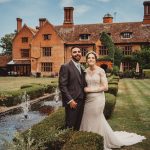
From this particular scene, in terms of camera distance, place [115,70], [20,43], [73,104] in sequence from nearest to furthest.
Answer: [73,104], [115,70], [20,43]

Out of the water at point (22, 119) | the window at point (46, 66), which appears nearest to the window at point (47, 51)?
the window at point (46, 66)

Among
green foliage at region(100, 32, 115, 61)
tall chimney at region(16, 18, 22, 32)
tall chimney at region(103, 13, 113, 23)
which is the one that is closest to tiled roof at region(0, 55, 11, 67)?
tall chimney at region(16, 18, 22, 32)

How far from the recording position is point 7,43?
285 feet

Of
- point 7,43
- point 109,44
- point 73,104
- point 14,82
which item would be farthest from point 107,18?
point 73,104

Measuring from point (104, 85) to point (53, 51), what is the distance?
4364cm

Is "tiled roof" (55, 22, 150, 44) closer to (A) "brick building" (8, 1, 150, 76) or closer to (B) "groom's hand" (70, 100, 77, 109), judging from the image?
(A) "brick building" (8, 1, 150, 76)

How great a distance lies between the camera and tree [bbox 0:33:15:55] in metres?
85.9

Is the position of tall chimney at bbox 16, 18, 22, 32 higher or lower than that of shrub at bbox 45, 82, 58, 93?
higher

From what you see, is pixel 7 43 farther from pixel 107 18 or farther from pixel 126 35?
pixel 126 35

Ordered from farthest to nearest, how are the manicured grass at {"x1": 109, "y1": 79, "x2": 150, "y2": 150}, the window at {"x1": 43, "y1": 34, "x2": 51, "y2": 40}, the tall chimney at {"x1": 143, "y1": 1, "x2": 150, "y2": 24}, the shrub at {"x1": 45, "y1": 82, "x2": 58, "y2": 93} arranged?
the window at {"x1": 43, "y1": 34, "x2": 51, "y2": 40} → the tall chimney at {"x1": 143, "y1": 1, "x2": 150, "y2": 24} → the shrub at {"x1": 45, "y1": 82, "x2": 58, "y2": 93} → the manicured grass at {"x1": 109, "y1": 79, "x2": 150, "y2": 150}

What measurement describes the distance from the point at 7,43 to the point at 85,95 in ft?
269

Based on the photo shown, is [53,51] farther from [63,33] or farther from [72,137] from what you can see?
[72,137]

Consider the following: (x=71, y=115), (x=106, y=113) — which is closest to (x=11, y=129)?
(x=106, y=113)

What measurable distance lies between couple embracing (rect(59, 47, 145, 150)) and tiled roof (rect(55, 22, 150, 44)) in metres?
41.4
